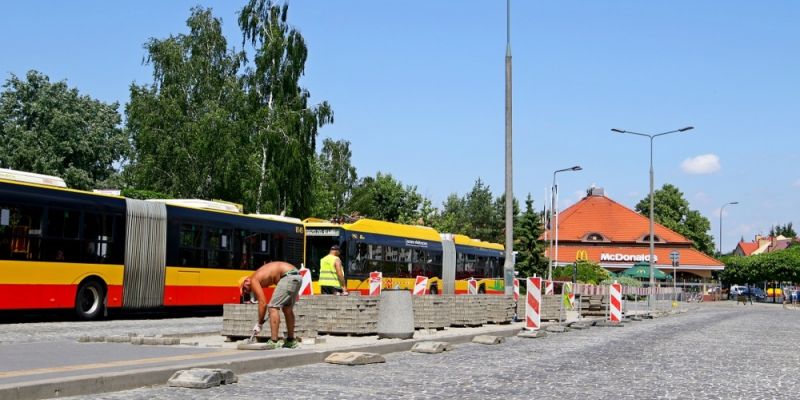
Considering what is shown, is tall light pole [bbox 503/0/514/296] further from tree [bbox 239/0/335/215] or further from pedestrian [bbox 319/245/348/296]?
tree [bbox 239/0/335/215]

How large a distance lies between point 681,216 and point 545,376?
107m

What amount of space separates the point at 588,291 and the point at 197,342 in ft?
68.8

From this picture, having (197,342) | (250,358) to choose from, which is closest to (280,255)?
(197,342)

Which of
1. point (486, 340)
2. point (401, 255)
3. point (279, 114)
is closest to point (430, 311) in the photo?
point (486, 340)

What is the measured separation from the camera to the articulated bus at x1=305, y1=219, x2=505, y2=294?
A: 106 feet

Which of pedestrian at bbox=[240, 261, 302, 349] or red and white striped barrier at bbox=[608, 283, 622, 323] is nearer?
pedestrian at bbox=[240, 261, 302, 349]

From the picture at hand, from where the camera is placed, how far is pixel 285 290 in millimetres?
13422

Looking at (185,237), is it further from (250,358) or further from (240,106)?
(240,106)

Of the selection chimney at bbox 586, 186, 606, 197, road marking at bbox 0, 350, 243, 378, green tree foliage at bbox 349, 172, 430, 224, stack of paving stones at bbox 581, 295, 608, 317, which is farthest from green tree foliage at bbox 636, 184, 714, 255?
road marking at bbox 0, 350, 243, 378

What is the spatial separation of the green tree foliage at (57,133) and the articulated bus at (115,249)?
111 feet

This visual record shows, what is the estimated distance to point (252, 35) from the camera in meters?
51.6

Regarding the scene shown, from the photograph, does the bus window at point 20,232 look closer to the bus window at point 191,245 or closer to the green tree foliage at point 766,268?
the bus window at point 191,245

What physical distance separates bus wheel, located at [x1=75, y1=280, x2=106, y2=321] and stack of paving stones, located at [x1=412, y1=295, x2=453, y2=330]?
7620mm

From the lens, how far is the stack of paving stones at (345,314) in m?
17.3
